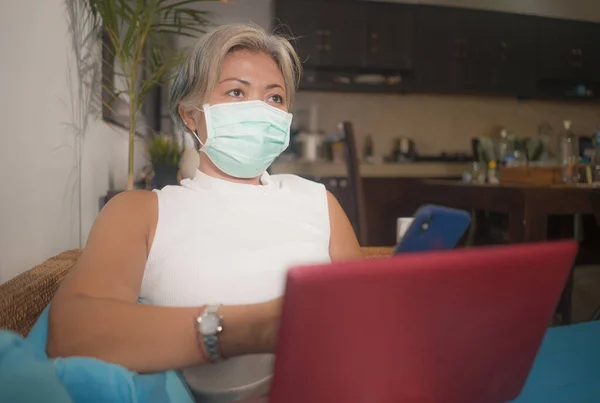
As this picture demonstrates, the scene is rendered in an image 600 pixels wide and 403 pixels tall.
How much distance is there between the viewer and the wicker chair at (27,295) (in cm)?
78

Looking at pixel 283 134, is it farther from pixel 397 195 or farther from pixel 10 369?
pixel 397 195

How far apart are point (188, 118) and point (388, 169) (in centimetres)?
351

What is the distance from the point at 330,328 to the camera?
15.6 inches

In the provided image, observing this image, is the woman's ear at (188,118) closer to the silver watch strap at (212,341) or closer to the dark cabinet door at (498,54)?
the silver watch strap at (212,341)

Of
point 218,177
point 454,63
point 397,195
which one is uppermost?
point 454,63

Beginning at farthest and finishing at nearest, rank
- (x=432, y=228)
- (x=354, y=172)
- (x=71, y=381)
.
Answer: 1. (x=354, y=172)
2. (x=432, y=228)
3. (x=71, y=381)

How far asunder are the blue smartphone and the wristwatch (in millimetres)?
267

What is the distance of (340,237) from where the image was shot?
3.56ft

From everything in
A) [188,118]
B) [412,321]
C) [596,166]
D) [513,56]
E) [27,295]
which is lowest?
[27,295]

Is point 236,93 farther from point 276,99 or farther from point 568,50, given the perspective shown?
point 568,50

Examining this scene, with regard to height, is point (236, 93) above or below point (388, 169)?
above

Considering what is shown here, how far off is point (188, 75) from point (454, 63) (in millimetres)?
3824

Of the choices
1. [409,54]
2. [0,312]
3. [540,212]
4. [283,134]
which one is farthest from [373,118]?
[0,312]

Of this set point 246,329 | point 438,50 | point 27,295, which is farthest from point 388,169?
point 246,329
